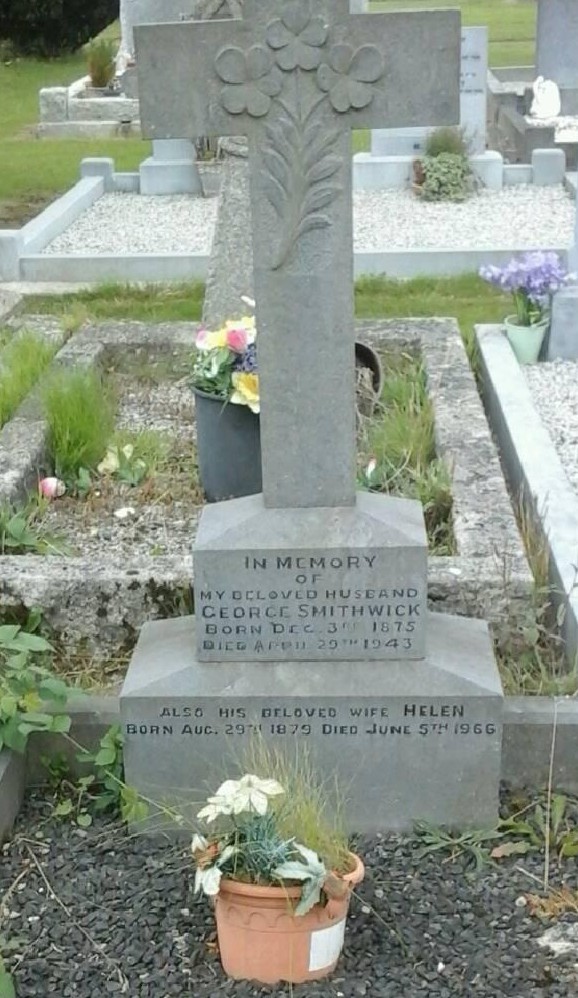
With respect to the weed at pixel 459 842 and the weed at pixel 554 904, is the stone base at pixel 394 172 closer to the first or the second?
the weed at pixel 459 842

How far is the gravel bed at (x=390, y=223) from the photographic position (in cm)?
1007

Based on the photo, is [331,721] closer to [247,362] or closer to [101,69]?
[247,362]

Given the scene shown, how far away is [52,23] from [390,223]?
52.2 ft

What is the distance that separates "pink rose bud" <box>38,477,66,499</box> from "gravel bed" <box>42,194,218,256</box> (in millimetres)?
4800

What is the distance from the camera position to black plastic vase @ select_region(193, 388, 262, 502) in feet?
16.0

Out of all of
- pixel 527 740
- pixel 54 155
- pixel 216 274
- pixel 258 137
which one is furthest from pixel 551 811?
pixel 54 155

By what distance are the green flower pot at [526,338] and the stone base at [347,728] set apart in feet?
12.7

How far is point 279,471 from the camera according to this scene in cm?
321

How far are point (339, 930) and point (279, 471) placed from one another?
108 cm

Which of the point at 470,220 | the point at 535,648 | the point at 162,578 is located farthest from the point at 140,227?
the point at 535,648

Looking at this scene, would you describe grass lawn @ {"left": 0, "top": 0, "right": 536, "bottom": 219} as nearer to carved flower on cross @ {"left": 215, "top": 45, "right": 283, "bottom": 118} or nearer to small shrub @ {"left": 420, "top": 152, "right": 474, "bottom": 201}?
small shrub @ {"left": 420, "top": 152, "right": 474, "bottom": 201}

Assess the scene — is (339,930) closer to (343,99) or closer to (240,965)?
(240,965)

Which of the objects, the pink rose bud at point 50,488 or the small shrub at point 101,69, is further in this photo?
the small shrub at point 101,69

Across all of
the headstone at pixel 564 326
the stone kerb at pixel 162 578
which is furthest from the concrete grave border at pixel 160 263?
the stone kerb at pixel 162 578
